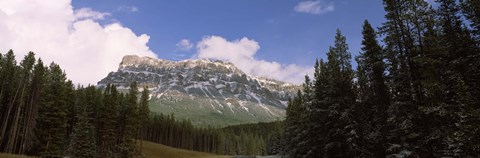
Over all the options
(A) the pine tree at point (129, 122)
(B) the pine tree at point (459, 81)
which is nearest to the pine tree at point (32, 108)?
(A) the pine tree at point (129, 122)

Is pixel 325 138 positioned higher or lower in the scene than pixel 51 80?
lower

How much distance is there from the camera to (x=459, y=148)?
1814 centimetres

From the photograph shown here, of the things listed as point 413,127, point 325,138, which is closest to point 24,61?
point 325,138

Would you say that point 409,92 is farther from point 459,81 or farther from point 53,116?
point 53,116

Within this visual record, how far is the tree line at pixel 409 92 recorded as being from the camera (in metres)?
18.9

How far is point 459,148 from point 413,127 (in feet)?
12.9

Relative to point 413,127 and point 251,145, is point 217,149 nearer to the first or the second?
point 251,145

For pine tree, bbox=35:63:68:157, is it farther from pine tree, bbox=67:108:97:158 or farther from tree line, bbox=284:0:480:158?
tree line, bbox=284:0:480:158

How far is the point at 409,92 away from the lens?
22.7m

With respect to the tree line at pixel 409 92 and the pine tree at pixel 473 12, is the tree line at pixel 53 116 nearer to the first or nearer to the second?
the tree line at pixel 409 92

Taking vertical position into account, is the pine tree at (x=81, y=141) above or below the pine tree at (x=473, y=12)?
below

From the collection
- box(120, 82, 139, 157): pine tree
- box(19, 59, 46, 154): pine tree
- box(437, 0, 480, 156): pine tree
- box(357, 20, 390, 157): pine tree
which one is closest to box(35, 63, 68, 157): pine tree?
box(19, 59, 46, 154): pine tree

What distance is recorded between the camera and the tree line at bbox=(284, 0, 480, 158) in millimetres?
18875

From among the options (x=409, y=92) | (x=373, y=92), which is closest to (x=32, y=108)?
(x=373, y=92)
